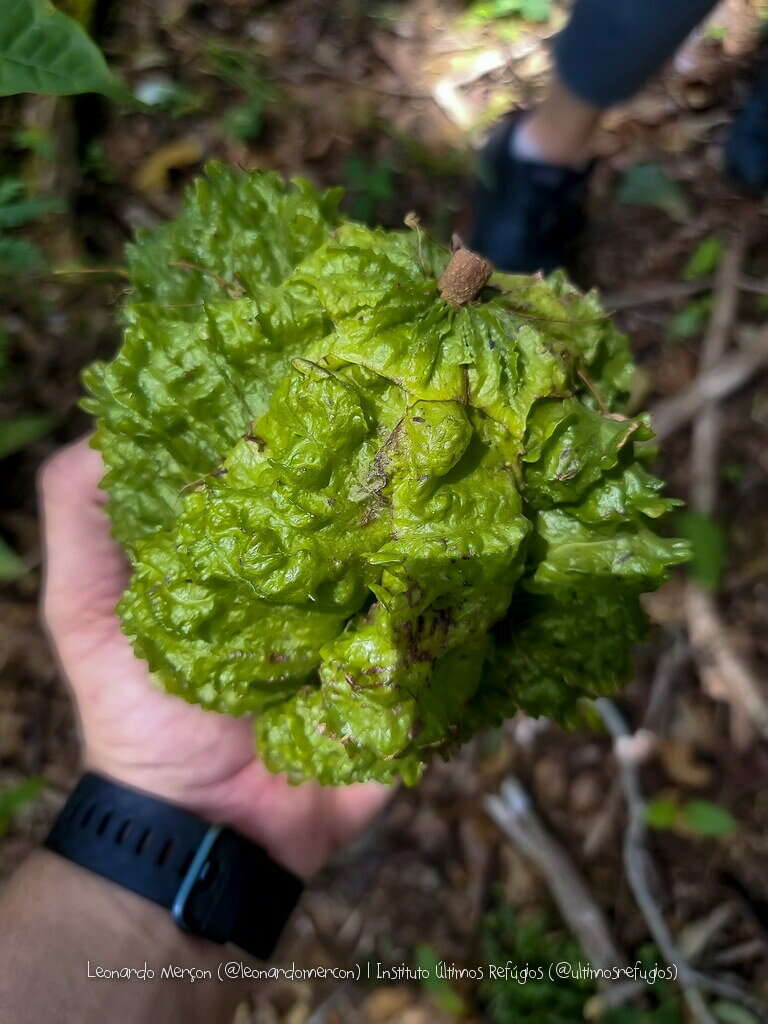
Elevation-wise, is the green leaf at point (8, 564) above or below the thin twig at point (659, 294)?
below

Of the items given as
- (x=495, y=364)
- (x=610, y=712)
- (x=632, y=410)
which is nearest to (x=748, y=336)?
(x=632, y=410)

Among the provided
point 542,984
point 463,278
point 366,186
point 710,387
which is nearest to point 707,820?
Result: point 542,984

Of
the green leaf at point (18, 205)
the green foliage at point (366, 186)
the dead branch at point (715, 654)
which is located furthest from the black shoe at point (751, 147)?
the green leaf at point (18, 205)

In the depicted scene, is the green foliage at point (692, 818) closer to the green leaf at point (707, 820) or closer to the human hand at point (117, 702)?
the green leaf at point (707, 820)

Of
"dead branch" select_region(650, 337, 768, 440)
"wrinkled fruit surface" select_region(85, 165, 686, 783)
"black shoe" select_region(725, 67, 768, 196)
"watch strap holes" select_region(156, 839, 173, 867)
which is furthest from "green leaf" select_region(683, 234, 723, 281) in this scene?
"watch strap holes" select_region(156, 839, 173, 867)

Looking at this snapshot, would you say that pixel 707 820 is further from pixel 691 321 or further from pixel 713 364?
pixel 691 321

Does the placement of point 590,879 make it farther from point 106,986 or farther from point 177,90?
point 177,90

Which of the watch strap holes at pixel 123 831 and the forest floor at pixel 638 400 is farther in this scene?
the forest floor at pixel 638 400
